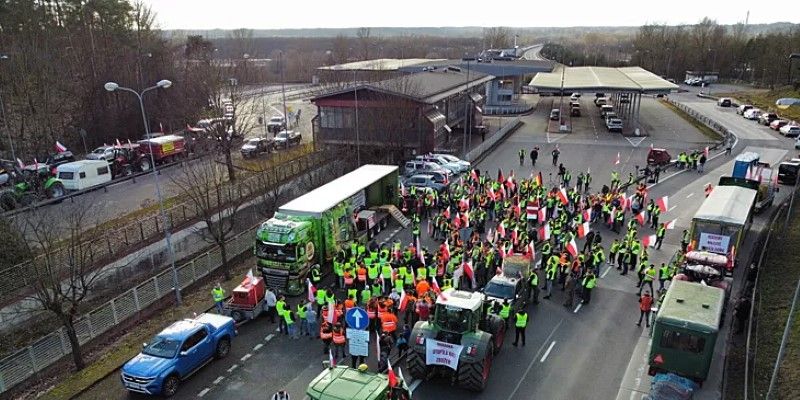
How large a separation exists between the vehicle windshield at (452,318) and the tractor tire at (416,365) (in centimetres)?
113

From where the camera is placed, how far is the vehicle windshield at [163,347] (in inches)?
606

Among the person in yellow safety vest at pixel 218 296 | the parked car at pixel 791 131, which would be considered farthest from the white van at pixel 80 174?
the parked car at pixel 791 131

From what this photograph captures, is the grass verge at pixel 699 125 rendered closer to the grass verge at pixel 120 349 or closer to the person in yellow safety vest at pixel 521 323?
the person in yellow safety vest at pixel 521 323

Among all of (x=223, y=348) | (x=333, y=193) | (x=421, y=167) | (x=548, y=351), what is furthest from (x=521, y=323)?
(x=421, y=167)

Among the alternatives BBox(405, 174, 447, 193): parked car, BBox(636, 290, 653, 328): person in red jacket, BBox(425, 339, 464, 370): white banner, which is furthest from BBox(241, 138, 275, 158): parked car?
BBox(636, 290, 653, 328): person in red jacket

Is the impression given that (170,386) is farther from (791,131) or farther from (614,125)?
(791,131)

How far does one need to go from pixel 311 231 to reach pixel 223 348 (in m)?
6.08

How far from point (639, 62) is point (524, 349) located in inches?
4753

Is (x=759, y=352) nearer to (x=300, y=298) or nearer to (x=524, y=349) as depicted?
(x=524, y=349)

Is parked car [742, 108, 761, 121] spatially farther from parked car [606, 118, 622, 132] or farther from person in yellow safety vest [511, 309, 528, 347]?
person in yellow safety vest [511, 309, 528, 347]

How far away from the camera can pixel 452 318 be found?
14750 millimetres

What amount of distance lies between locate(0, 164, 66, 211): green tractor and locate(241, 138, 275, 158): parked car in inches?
575

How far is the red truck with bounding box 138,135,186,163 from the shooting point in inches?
1700

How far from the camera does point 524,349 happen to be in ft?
56.3
